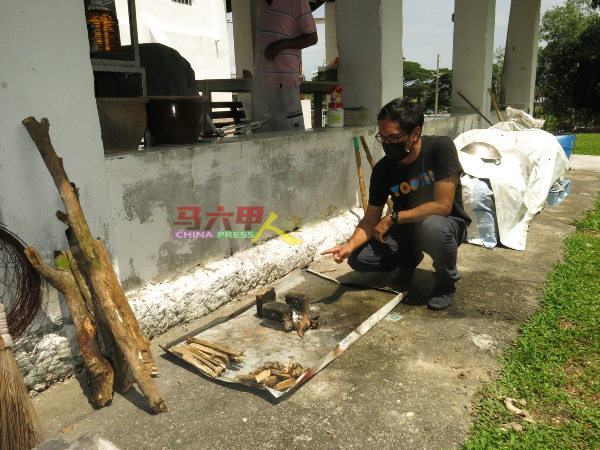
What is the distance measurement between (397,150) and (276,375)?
177 centimetres

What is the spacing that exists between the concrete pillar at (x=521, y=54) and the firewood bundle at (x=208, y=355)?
979cm

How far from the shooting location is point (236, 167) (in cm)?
352

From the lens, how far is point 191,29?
15.0m

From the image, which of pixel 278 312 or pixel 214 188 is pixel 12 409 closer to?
pixel 278 312

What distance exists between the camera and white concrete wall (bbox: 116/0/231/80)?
44.6 ft

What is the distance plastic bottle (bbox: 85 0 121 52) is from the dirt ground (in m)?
1.98

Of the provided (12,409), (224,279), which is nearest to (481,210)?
(224,279)

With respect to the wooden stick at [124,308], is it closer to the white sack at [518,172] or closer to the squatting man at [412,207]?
the squatting man at [412,207]

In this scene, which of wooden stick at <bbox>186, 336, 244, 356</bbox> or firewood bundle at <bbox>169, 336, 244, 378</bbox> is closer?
firewood bundle at <bbox>169, 336, 244, 378</bbox>

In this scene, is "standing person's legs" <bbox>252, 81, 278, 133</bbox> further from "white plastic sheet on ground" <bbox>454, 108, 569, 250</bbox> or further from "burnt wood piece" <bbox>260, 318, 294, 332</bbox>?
"burnt wood piece" <bbox>260, 318, 294, 332</bbox>

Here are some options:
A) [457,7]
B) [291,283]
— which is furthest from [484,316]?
[457,7]

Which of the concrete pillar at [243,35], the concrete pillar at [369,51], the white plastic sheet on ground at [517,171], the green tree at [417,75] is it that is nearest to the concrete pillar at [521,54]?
the white plastic sheet on ground at [517,171]

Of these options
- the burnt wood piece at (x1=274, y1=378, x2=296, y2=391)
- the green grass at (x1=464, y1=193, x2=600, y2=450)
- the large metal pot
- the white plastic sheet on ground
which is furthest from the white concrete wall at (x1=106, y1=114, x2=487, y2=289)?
the green grass at (x1=464, y1=193, x2=600, y2=450)

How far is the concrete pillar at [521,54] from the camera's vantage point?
9500mm
